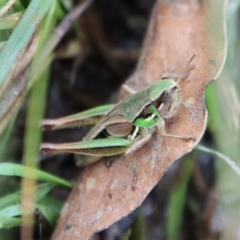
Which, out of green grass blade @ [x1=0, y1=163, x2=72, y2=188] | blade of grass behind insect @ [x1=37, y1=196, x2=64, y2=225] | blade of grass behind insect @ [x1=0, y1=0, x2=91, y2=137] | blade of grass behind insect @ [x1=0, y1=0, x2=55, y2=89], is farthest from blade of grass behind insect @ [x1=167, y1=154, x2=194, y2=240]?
blade of grass behind insect @ [x1=0, y1=0, x2=55, y2=89]

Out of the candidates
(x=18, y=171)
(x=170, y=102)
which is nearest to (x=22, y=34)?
(x=18, y=171)

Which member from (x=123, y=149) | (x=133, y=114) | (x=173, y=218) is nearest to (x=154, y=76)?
(x=133, y=114)

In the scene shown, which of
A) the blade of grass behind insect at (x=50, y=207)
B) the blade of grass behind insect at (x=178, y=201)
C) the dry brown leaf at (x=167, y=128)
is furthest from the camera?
the blade of grass behind insect at (x=178, y=201)

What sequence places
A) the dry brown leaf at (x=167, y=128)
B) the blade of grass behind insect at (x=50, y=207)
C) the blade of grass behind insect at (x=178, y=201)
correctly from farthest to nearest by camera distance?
the blade of grass behind insect at (x=178, y=201) < the blade of grass behind insect at (x=50, y=207) < the dry brown leaf at (x=167, y=128)

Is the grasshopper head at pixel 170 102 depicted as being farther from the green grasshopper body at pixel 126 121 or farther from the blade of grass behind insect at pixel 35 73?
the blade of grass behind insect at pixel 35 73

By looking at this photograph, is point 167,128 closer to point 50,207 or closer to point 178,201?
point 178,201

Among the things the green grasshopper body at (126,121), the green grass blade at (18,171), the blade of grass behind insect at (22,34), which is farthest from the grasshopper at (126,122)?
the blade of grass behind insect at (22,34)
